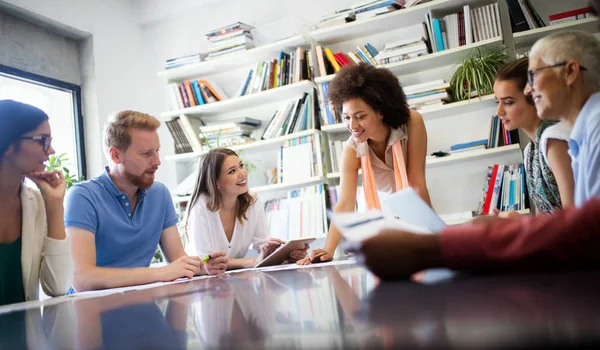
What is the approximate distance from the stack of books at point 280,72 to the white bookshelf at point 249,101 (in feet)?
0.21

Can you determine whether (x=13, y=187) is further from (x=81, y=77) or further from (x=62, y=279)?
(x=81, y=77)

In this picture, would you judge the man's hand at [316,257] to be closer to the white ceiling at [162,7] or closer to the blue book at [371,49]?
the blue book at [371,49]

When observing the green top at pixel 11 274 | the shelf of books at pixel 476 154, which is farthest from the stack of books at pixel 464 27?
the green top at pixel 11 274

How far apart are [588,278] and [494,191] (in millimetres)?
2807

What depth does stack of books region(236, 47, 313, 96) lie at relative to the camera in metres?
3.72

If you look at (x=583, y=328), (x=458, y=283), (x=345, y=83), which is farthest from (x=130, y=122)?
(x=583, y=328)

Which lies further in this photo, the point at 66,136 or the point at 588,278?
the point at 66,136

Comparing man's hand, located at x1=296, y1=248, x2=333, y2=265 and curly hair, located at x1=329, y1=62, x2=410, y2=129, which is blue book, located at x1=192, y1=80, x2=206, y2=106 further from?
man's hand, located at x1=296, y1=248, x2=333, y2=265

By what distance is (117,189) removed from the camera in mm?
2057

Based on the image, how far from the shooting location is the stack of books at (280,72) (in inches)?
146

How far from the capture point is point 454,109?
3301 millimetres

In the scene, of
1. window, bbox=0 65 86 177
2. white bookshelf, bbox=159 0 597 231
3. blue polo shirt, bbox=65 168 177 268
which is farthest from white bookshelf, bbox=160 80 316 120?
blue polo shirt, bbox=65 168 177 268

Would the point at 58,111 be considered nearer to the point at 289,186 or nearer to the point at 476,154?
the point at 289,186

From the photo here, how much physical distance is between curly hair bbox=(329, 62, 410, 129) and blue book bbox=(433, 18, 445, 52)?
1.14m
